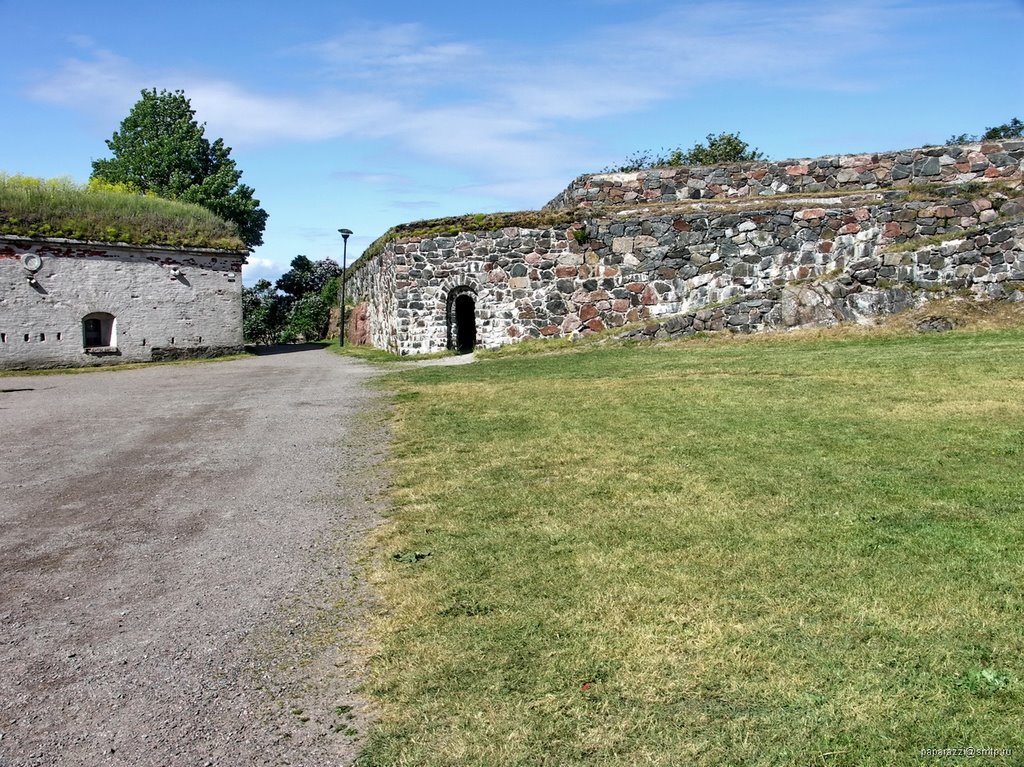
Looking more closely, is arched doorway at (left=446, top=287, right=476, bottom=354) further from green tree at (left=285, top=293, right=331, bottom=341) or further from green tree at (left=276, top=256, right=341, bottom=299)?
green tree at (left=276, top=256, right=341, bottom=299)

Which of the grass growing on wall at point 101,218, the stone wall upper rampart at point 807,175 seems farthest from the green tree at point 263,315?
the stone wall upper rampart at point 807,175

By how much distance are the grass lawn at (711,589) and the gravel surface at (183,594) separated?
34 cm

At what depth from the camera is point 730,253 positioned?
57.2 feet

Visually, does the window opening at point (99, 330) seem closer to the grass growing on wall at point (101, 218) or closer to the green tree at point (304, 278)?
the grass growing on wall at point (101, 218)

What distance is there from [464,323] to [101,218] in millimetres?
9873

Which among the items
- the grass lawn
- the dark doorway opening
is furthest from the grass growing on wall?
the grass lawn

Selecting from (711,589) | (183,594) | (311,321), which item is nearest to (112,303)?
(311,321)

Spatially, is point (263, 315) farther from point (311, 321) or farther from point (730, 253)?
point (730, 253)

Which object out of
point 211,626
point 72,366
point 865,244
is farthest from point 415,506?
point 72,366

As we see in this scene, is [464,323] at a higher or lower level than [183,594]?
higher

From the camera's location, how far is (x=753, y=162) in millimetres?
19219

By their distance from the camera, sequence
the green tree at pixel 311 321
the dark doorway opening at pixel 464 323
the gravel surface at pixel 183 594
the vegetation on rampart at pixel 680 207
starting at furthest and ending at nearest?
the green tree at pixel 311 321, the dark doorway opening at pixel 464 323, the vegetation on rampart at pixel 680 207, the gravel surface at pixel 183 594

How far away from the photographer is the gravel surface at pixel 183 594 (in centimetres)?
306

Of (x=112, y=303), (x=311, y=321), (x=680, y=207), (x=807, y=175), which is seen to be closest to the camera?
(x=680, y=207)
